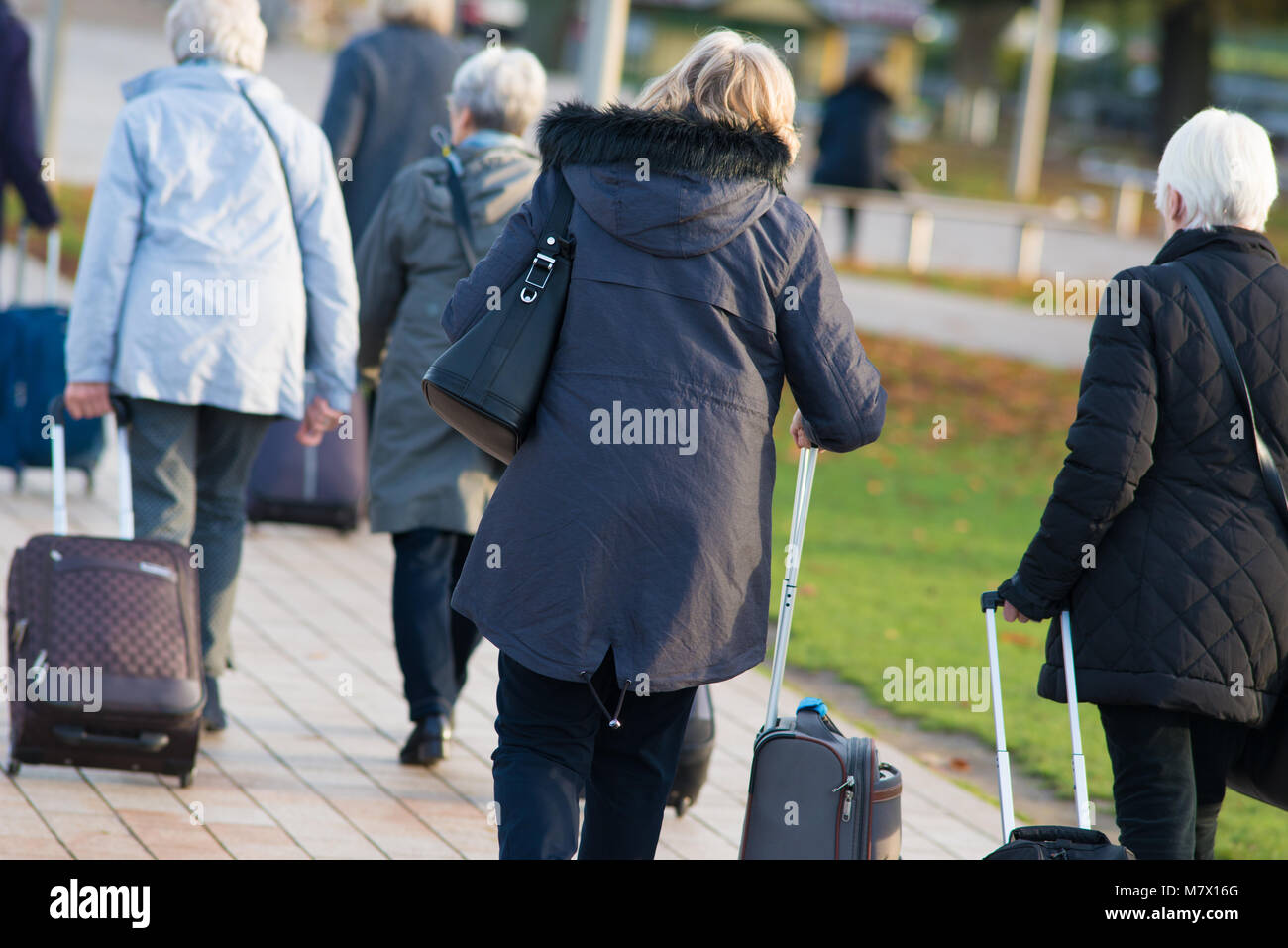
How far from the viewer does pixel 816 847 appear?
3.37m

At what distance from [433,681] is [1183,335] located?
248cm

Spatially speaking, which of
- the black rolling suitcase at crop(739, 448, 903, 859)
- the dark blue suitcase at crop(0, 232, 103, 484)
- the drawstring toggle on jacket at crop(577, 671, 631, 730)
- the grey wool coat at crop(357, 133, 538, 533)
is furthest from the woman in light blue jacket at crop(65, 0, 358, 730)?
the dark blue suitcase at crop(0, 232, 103, 484)

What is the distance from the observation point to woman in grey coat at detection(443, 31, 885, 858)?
10.4 feet

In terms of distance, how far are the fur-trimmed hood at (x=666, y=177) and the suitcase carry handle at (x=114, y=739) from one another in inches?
80.3

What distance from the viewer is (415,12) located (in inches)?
279

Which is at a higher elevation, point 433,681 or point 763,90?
point 763,90

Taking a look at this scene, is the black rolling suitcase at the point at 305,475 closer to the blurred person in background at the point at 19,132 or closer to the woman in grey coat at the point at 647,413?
the blurred person in background at the point at 19,132

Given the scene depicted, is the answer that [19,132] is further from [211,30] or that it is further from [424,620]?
[424,620]

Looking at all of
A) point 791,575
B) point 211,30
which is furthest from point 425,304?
point 791,575

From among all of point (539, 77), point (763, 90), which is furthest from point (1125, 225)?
point (763, 90)

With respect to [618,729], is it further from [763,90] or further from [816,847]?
[763,90]

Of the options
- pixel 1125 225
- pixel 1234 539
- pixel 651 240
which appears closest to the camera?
pixel 651 240

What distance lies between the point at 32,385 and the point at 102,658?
144 inches

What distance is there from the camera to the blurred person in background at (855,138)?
58.9 feet
